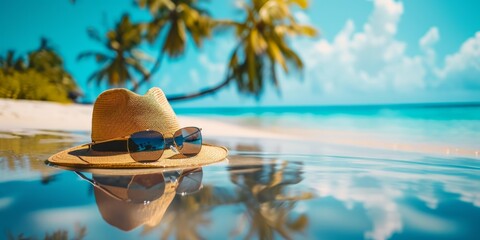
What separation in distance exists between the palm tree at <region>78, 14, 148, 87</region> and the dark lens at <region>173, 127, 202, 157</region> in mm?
21137

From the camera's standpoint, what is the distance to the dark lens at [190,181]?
194 centimetres

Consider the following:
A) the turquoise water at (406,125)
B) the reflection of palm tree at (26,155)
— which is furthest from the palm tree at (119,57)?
the reflection of palm tree at (26,155)

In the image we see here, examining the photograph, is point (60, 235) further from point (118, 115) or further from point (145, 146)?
point (118, 115)

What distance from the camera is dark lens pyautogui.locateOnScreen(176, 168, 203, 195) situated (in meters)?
1.94

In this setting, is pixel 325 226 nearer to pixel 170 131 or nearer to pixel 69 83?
pixel 170 131

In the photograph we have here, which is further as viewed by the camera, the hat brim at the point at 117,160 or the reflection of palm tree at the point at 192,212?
the hat brim at the point at 117,160

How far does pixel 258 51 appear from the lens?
1538 cm

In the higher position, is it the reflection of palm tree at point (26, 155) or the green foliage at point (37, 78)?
the green foliage at point (37, 78)

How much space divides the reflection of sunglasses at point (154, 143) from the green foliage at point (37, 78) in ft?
33.0

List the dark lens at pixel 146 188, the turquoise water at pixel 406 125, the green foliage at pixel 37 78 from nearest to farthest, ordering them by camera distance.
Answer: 1. the dark lens at pixel 146 188
2. the turquoise water at pixel 406 125
3. the green foliage at pixel 37 78

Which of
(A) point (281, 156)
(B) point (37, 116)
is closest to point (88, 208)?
(A) point (281, 156)

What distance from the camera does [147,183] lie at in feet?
6.82

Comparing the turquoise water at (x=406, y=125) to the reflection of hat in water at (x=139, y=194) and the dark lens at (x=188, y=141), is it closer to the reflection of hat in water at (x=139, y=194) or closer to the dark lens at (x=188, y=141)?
the dark lens at (x=188, y=141)

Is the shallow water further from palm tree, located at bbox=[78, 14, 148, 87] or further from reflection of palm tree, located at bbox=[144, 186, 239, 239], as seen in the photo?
palm tree, located at bbox=[78, 14, 148, 87]
